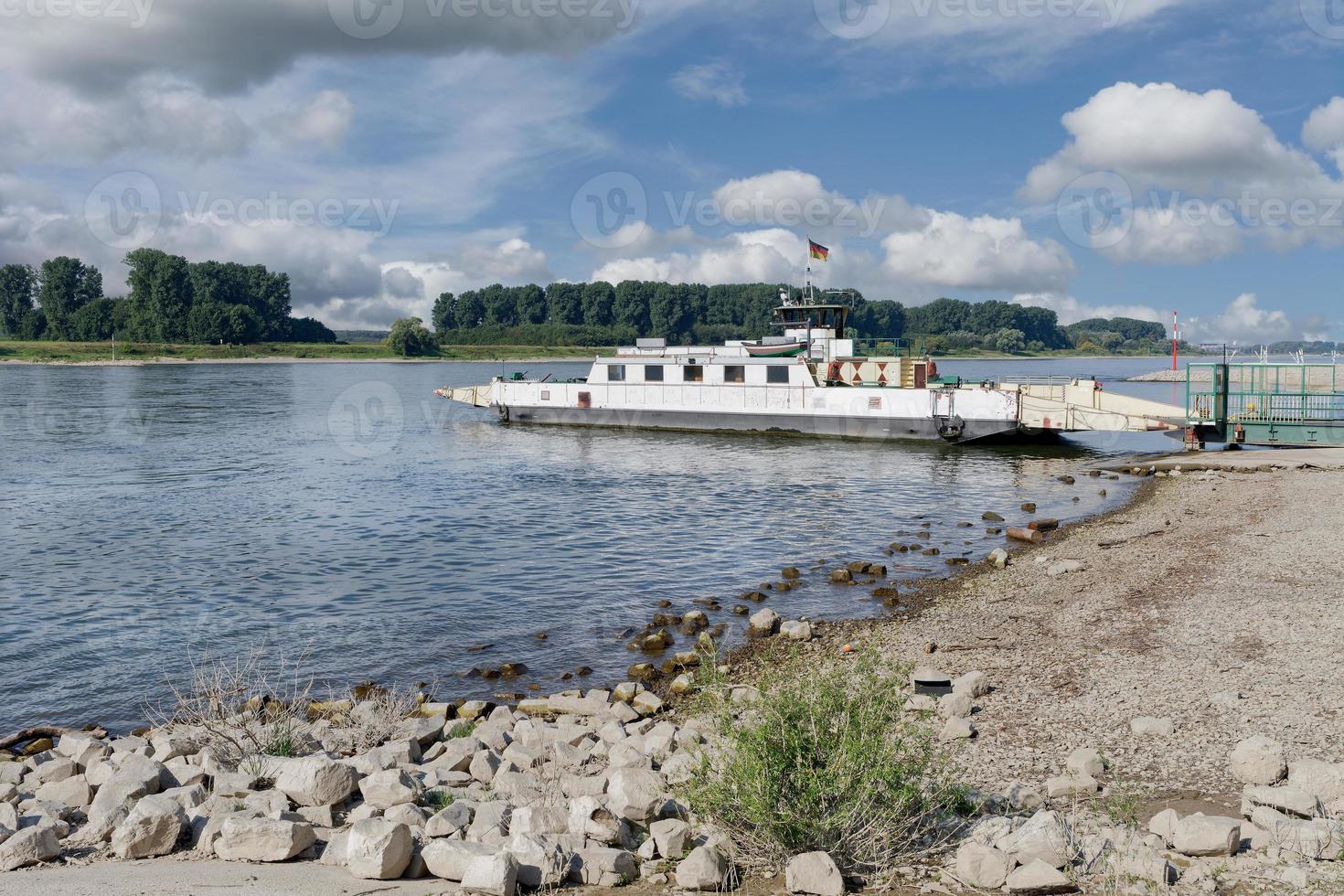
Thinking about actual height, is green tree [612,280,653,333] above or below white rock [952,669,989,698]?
above

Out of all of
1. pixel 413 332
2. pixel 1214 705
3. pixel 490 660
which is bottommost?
pixel 490 660

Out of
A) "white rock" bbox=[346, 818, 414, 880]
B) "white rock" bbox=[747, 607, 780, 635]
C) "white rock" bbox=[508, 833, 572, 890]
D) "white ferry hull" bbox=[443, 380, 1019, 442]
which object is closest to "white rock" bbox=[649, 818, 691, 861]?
"white rock" bbox=[508, 833, 572, 890]

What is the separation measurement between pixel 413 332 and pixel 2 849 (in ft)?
507

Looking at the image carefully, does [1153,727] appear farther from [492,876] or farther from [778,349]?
[778,349]

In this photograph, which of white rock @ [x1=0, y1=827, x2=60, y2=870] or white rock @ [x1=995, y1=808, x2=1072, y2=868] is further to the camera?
white rock @ [x1=0, y1=827, x2=60, y2=870]

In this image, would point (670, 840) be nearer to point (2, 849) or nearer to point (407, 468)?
point (2, 849)

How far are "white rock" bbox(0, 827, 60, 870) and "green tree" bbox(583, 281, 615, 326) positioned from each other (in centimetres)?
18452

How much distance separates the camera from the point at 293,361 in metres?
156

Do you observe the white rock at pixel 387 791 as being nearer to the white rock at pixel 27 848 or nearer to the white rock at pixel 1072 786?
the white rock at pixel 27 848

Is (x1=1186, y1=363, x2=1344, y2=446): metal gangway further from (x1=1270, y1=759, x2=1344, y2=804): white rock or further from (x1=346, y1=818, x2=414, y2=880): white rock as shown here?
(x1=346, y1=818, x2=414, y2=880): white rock

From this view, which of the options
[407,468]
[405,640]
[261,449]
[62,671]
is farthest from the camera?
[261,449]

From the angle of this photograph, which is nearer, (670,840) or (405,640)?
(670,840)

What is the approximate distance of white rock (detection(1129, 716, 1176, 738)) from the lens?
26.7ft

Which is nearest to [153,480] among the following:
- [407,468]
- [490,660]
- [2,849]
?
[407,468]
